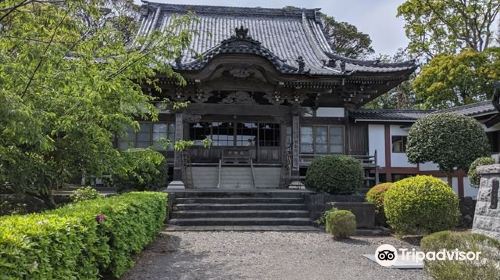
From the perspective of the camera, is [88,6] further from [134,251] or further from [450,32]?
[450,32]

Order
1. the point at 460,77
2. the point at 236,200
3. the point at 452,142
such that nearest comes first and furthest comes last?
the point at 236,200 → the point at 452,142 → the point at 460,77

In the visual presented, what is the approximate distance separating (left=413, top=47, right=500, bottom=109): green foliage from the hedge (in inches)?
877

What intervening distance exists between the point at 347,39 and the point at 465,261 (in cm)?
3056

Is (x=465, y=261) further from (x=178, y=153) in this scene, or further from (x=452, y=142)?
(x=178, y=153)

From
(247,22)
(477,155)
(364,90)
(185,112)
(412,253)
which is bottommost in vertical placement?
(412,253)

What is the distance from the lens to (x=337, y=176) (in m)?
12.5

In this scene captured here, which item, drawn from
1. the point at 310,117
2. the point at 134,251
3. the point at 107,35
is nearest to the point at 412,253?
the point at 134,251

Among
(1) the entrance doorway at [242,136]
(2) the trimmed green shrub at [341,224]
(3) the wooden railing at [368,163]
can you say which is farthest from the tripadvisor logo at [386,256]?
(1) the entrance doorway at [242,136]

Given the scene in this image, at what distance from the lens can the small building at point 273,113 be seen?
564 inches

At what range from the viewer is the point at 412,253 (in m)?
7.89

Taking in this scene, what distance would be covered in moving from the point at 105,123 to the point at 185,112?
25.5 feet

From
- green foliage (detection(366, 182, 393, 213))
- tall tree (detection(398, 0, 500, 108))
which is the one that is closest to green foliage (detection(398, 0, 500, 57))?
tall tree (detection(398, 0, 500, 108))

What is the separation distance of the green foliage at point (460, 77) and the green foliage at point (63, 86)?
21.4 metres

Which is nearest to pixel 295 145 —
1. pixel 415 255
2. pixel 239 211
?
pixel 239 211
